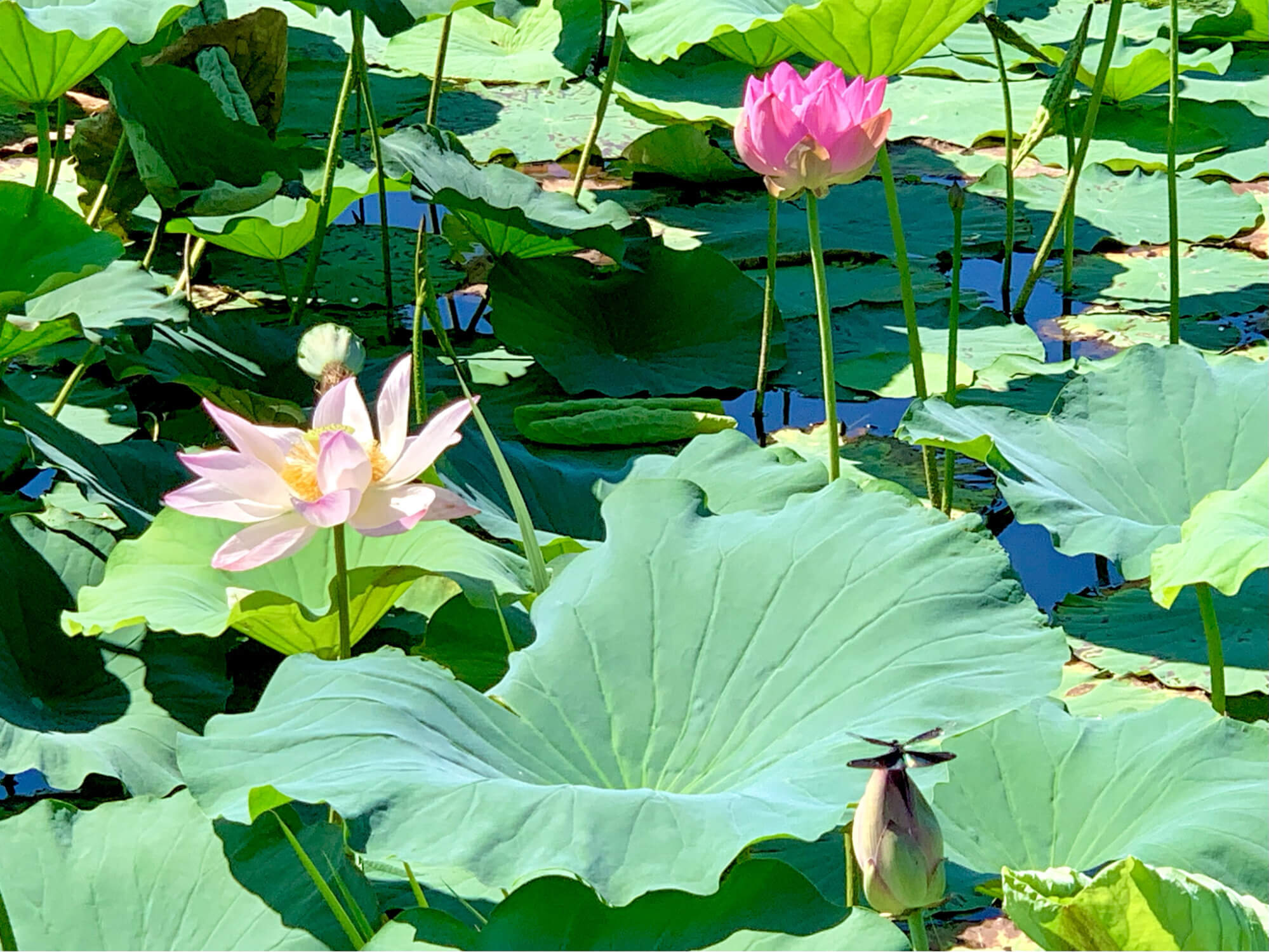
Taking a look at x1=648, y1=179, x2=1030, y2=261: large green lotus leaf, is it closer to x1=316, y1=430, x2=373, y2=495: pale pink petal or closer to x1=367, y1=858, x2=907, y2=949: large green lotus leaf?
x1=316, y1=430, x2=373, y2=495: pale pink petal

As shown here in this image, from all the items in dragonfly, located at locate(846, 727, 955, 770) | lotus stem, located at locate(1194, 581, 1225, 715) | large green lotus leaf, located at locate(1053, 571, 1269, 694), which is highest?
dragonfly, located at locate(846, 727, 955, 770)

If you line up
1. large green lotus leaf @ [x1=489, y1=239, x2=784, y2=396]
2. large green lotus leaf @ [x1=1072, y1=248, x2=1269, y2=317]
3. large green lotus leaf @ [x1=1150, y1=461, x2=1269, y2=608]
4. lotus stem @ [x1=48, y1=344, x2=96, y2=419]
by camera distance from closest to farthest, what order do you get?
large green lotus leaf @ [x1=1150, y1=461, x2=1269, y2=608]
lotus stem @ [x1=48, y1=344, x2=96, y2=419]
large green lotus leaf @ [x1=489, y1=239, x2=784, y2=396]
large green lotus leaf @ [x1=1072, y1=248, x2=1269, y2=317]

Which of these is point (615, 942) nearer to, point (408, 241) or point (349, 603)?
point (349, 603)

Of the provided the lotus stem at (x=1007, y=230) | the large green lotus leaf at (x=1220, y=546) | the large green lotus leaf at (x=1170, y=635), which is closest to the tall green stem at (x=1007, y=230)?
the lotus stem at (x=1007, y=230)

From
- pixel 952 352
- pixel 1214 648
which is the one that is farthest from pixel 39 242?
pixel 1214 648

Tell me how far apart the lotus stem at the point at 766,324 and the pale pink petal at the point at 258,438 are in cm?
135

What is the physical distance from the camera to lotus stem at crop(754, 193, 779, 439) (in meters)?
2.39

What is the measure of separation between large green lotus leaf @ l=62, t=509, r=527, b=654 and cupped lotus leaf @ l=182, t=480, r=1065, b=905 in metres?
0.15

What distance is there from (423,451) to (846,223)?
2.21 m

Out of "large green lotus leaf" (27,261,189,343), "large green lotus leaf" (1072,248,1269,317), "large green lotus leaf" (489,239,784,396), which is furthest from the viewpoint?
"large green lotus leaf" (1072,248,1269,317)

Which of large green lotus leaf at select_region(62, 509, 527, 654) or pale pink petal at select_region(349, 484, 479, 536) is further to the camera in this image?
large green lotus leaf at select_region(62, 509, 527, 654)

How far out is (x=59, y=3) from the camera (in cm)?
203

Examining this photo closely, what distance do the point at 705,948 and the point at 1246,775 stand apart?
57cm

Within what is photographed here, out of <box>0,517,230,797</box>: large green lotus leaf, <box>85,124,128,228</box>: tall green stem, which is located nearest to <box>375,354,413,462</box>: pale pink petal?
<box>0,517,230,797</box>: large green lotus leaf
